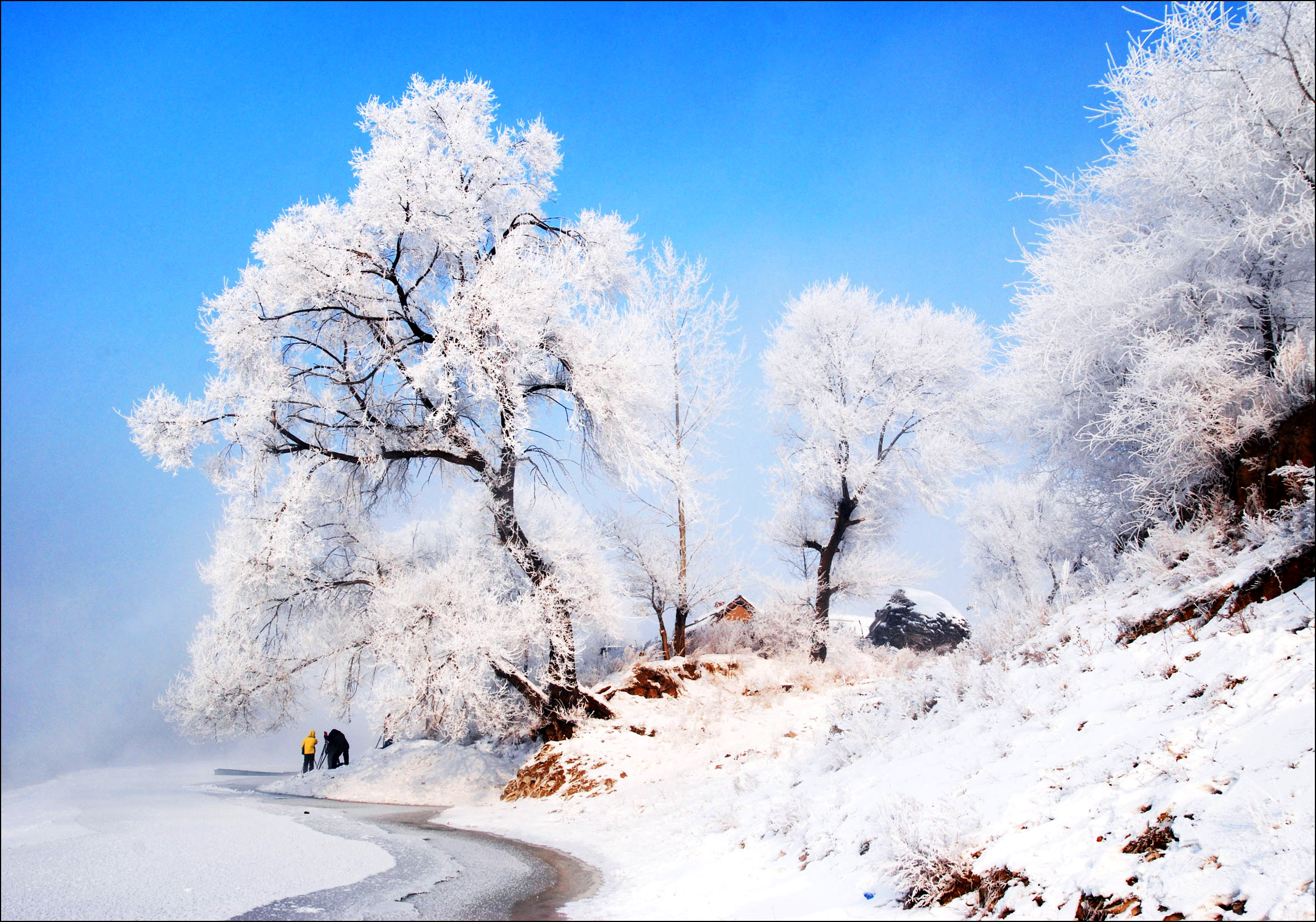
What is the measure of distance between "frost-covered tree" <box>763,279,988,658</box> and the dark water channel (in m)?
13.6

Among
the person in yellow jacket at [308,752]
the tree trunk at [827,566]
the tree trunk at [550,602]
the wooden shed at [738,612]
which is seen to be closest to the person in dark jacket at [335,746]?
the person in yellow jacket at [308,752]

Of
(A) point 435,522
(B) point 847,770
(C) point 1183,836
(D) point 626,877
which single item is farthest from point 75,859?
(A) point 435,522

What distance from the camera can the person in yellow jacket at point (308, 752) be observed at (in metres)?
18.0

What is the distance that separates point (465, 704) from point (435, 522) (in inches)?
235

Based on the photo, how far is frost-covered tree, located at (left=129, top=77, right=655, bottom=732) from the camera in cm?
1218

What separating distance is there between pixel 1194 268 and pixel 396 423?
13.3 m

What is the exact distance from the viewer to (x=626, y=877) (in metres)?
5.54

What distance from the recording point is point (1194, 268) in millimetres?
8289

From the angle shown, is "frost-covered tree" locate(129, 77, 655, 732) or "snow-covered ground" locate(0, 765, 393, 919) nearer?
"snow-covered ground" locate(0, 765, 393, 919)

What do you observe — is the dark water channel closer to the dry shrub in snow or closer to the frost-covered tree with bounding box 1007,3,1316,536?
the dry shrub in snow

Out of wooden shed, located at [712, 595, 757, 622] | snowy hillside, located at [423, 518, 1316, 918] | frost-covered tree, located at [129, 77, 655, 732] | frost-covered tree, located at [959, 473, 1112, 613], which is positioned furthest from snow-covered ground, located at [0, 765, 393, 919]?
frost-covered tree, located at [959, 473, 1112, 613]

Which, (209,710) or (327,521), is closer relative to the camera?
(209,710)

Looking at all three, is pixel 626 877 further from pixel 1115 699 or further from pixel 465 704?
pixel 465 704

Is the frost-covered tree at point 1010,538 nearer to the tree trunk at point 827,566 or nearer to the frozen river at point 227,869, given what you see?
the tree trunk at point 827,566
